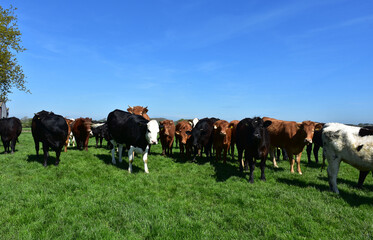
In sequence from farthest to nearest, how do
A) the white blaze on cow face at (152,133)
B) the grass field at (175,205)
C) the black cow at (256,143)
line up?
1. the white blaze on cow face at (152,133)
2. the black cow at (256,143)
3. the grass field at (175,205)

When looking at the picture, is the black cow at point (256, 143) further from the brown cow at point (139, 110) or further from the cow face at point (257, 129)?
the brown cow at point (139, 110)

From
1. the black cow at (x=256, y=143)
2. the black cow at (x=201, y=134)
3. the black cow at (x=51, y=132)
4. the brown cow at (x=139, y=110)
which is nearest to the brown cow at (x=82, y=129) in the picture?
the brown cow at (x=139, y=110)

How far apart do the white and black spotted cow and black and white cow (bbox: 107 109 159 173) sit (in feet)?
19.8

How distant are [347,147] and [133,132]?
7.55 metres

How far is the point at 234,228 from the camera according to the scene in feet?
13.6

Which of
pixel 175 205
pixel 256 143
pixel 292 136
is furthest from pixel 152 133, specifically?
pixel 292 136

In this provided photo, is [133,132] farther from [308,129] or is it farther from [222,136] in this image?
[308,129]

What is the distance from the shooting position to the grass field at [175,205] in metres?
3.96

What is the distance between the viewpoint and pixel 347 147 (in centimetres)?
593

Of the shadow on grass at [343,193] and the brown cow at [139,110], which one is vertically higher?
the brown cow at [139,110]

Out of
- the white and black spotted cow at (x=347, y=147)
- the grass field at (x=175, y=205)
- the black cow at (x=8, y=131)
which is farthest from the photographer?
the black cow at (x=8, y=131)

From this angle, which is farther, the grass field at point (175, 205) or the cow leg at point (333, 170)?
the cow leg at point (333, 170)

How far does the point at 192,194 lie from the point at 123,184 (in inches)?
91.3

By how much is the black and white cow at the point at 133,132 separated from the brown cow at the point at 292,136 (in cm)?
568
